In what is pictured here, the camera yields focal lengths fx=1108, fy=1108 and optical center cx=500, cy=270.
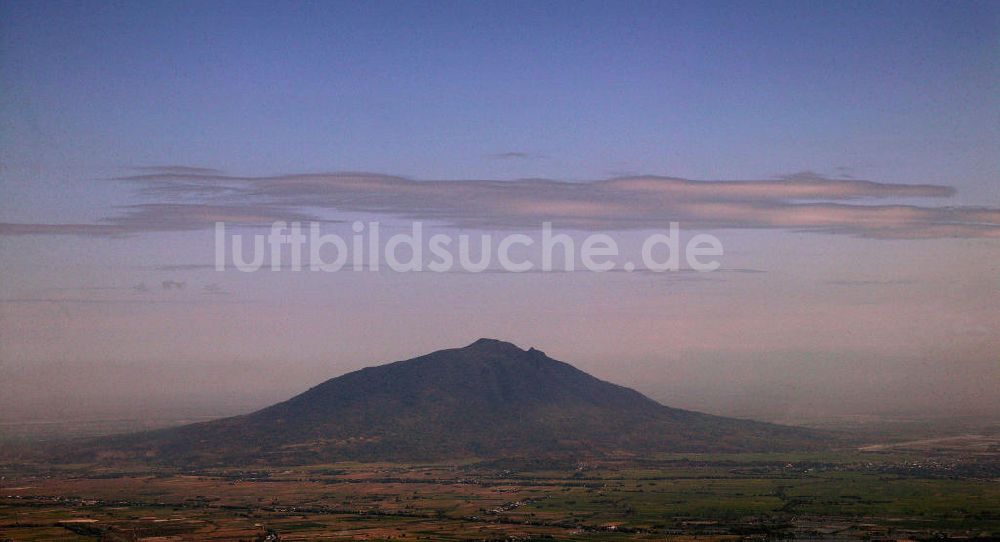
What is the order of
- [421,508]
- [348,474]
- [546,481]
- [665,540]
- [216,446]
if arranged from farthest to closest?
[216,446], [348,474], [546,481], [421,508], [665,540]

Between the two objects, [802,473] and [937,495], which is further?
[802,473]

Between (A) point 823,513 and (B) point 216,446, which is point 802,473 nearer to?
(A) point 823,513

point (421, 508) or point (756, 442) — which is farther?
point (756, 442)

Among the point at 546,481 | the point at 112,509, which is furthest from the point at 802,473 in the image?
the point at 112,509

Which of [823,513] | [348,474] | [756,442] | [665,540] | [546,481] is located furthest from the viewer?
[756,442]

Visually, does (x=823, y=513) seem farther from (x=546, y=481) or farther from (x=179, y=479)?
(x=179, y=479)

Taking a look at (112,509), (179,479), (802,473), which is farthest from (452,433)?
(112,509)
